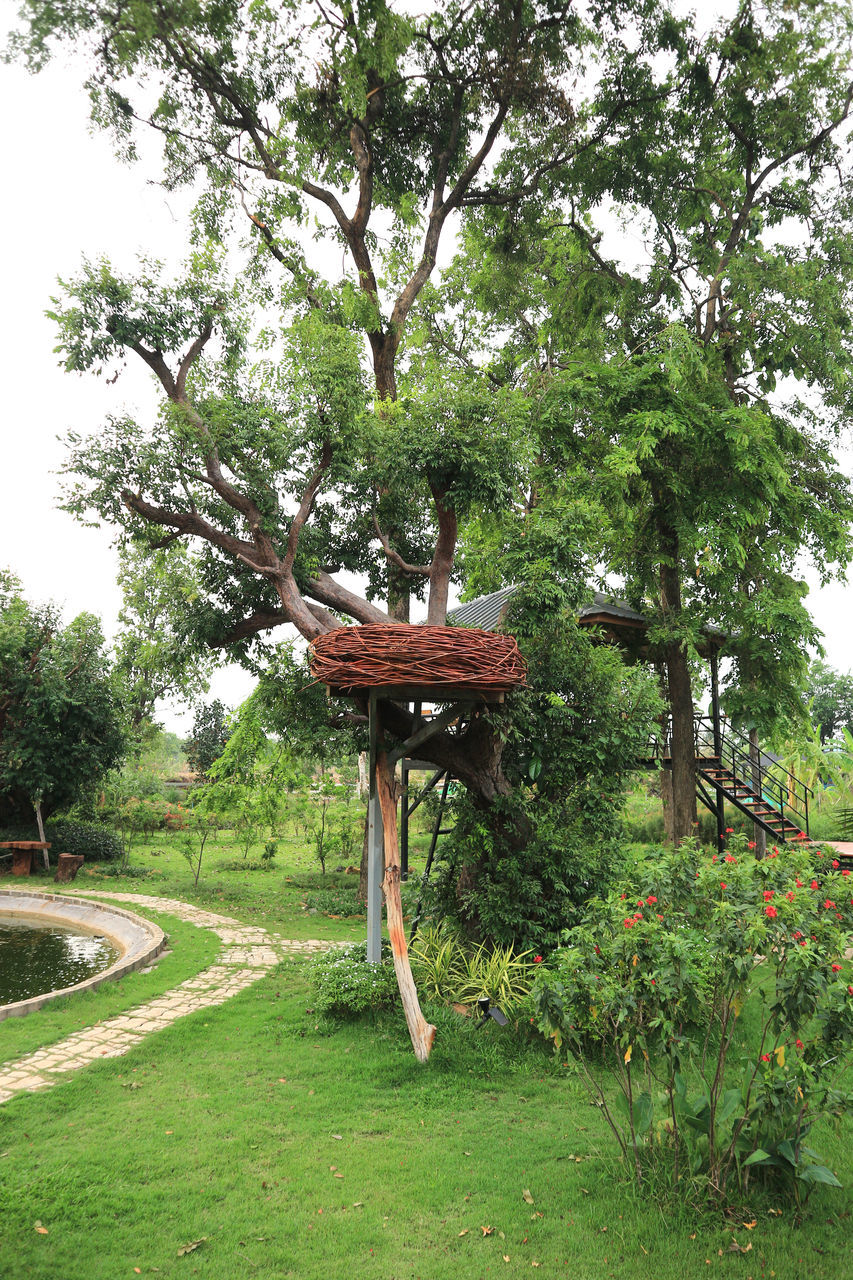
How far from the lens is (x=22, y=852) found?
15766 millimetres

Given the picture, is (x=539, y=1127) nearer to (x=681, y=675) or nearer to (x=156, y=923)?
(x=156, y=923)

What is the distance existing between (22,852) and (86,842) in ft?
4.38

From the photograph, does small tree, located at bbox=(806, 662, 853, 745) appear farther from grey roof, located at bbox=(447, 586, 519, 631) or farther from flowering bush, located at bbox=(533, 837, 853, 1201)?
flowering bush, located at bbox=(533, 837, 853, 1201)

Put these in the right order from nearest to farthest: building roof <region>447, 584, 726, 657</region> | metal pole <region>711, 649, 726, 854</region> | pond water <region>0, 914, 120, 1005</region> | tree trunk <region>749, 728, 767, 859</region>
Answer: pond water <region>0, 914, 120, 1005</region> < building roof <region>447, 584, 726, 657</region> < metal pole <region>711, 649, 726, 854</region> < tree trunk <region>749, 728, 767, 859</region>

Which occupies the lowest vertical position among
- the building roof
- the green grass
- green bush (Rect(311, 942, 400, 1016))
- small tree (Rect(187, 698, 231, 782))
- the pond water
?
the pond water

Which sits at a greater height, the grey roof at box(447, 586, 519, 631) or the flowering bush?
the grey roof at box(447, 586, 519, 631)

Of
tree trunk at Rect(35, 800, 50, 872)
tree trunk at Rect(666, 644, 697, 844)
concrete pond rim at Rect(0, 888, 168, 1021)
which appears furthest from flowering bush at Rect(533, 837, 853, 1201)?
tree trunk at Rect(35, 800, 50, 872)

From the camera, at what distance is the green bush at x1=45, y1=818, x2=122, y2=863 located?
54.7 ft

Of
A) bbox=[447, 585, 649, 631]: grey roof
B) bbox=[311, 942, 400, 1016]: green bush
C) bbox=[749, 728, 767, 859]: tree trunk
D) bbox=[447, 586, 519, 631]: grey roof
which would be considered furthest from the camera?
bbox=[749, 728, 767, 859]: tree trunk

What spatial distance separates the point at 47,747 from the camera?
16312 millimetres

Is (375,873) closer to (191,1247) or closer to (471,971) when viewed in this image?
(471,971)

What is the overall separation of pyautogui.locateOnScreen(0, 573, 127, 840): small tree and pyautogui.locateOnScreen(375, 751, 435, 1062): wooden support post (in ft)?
38.4

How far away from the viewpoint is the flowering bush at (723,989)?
3.63 meters

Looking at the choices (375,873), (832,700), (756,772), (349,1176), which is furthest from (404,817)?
(832,700)
